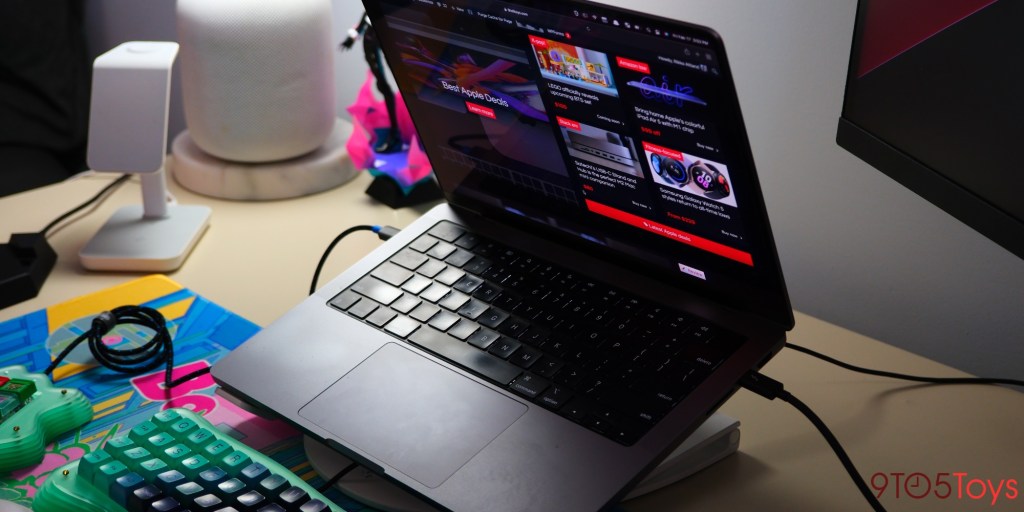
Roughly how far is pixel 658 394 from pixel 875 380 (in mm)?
261

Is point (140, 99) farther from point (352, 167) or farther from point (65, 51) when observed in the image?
point (65, 51)

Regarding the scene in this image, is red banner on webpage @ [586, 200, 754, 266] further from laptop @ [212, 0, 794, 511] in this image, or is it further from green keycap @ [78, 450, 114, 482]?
green keycap @ [78, 450, 114, 482]

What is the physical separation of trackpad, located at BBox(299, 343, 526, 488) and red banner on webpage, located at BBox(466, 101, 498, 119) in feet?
0.69

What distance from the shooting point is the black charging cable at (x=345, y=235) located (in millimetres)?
939

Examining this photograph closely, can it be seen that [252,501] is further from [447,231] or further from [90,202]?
[90,202]

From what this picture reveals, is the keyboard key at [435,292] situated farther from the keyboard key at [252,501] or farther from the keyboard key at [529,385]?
the keyboard key at [252,501]

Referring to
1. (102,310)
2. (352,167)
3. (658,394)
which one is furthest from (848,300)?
(102,310)

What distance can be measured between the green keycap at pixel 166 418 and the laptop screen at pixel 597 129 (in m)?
0.34

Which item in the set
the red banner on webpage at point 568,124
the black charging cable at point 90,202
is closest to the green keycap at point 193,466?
the red banner on webpage at point 568,124

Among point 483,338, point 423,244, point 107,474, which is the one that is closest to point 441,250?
point 423,244

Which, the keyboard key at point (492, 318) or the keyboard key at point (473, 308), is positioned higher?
the keyboard key at point (473, 308)

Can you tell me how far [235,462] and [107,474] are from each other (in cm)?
9

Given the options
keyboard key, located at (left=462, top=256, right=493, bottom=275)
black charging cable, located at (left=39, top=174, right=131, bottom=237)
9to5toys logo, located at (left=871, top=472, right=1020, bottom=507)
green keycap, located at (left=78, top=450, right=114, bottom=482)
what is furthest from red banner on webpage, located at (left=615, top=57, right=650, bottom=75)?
black charging cable, located at (left=39, top=174, right=131, bottom=237)

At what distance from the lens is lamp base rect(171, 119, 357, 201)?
114 centimetres
